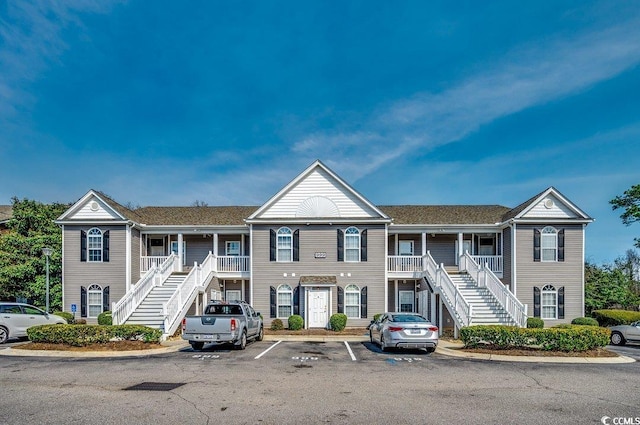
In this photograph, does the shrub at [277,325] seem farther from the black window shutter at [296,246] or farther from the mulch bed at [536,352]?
the mulch bed at [536,352]

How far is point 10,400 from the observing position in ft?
29.2

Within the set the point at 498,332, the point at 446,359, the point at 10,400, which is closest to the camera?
the point at 10,400

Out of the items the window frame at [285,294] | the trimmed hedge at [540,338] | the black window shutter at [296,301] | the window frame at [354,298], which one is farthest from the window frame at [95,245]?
the trimmed hedge at [540,338]

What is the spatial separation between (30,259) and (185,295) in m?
13.4

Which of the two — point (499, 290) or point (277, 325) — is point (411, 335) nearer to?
point (499, 290)

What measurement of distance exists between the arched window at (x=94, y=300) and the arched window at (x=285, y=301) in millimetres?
9962

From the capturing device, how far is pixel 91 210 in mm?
26625

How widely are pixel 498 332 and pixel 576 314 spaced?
488 inches

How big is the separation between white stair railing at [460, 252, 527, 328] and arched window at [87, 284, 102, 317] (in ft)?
66.4

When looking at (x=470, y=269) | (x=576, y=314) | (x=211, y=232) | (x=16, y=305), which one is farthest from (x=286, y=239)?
(x=576, y=314)

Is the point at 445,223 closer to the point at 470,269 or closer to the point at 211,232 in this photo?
the point at 470,269

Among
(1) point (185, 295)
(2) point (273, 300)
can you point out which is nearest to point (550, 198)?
(2) point (273, 300)

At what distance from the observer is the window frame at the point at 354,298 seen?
2609 centimetres

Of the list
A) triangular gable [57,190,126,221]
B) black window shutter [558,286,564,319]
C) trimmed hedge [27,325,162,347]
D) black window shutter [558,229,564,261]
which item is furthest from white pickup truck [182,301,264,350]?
black window shutter [558,229,564,261]
